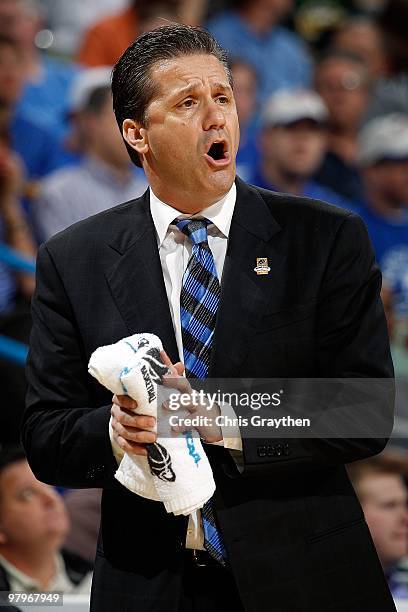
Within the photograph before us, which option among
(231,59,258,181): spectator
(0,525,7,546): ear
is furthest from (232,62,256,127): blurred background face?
(0,525,7,546): ear

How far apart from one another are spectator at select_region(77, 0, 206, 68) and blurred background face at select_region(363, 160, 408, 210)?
112 centimetres

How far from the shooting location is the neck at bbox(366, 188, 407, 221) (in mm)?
4629

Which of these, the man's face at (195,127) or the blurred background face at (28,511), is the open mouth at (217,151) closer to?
the man's face at (195,127)

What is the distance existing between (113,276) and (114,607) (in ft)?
1.60

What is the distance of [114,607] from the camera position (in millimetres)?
1488

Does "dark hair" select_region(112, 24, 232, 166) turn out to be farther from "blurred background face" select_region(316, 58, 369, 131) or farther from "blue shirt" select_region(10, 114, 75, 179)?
"blurred background face" select_region(316, 58, 369, 131)

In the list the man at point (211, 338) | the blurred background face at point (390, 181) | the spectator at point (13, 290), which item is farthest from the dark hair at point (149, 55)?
the blurred background face at point (390, 181)

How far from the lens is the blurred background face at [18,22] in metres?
4.35

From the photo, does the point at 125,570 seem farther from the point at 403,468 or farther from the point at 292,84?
the point at 292,84

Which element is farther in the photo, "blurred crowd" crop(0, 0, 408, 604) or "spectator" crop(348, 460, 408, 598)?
"blurred crowd" crop(0, 0, 408, 604)

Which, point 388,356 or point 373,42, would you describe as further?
point 373,42

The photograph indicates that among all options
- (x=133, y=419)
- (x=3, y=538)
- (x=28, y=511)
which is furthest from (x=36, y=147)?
(x=133, y=419)

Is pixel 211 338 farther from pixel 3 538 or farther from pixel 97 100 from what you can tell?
pixel 97 100

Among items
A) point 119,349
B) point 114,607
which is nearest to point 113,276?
point 119,349
